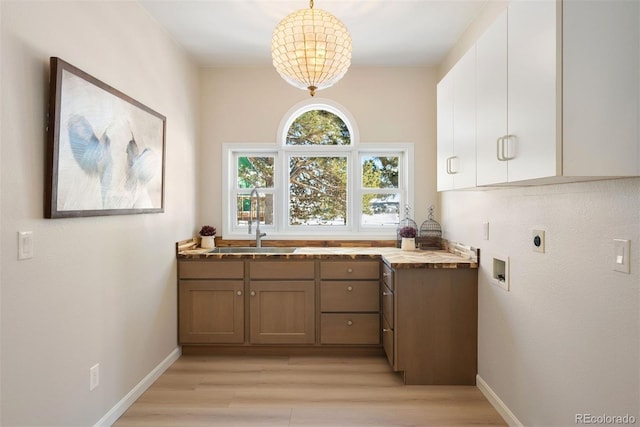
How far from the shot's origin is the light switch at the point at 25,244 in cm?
162

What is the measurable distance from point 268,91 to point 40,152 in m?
2.39

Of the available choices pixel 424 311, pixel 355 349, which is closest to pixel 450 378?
pixel 424 311

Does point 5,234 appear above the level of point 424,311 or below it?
above

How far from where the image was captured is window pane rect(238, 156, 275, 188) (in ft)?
A: 13.1

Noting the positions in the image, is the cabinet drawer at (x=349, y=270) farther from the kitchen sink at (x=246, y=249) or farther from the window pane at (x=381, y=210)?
the window pane at (x=381, y=210)

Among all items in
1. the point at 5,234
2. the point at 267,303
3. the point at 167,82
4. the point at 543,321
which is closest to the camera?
the point at 5,234

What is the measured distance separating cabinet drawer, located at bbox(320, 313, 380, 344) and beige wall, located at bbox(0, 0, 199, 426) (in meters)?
1.24

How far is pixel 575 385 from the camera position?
1721 millimetres

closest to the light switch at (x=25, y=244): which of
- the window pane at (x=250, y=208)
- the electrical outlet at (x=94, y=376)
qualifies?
the electrical outlet at (x=94, y=376)

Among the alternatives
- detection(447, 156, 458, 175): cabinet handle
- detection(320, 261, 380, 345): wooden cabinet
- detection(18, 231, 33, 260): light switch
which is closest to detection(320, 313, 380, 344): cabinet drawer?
detection(320, 261, 380, 345): wooden cabinet

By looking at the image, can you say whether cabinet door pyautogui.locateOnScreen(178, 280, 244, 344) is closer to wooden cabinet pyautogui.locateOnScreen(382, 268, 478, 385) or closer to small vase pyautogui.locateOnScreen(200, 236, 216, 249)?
small vase pyautogui.locateOnScreen(200, 236, 216, 249)

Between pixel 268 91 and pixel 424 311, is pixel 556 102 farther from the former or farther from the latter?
pixel 268 91

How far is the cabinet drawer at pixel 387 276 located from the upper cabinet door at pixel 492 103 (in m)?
1.07

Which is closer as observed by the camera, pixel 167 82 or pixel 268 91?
pixel 167 82
